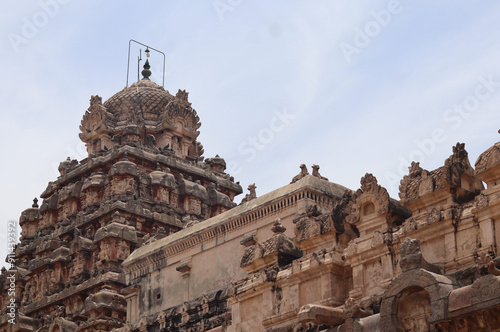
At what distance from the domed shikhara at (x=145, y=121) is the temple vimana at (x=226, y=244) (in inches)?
4.4

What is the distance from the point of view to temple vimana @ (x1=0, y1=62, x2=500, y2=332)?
59.0ft

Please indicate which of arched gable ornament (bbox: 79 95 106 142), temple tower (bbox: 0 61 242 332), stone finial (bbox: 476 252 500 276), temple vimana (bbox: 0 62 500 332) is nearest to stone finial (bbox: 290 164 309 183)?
temple vimana (bbox: 0 62 500 332)

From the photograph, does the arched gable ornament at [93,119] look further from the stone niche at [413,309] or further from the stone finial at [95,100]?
the stone niche at [413,309]

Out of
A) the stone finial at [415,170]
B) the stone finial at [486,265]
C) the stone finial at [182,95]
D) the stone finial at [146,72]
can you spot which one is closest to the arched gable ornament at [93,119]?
the stone finial at [182,95]

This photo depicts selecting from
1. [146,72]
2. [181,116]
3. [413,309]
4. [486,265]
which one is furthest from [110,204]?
[486,265]

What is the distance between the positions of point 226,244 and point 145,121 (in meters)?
26.5

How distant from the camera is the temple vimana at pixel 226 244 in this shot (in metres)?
18.0

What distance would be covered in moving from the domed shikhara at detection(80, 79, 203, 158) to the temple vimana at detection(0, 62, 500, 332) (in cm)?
11

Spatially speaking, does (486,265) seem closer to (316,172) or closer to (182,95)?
(316,172)

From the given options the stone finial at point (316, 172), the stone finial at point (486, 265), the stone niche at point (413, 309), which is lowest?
the stone niche at point (413, 309)

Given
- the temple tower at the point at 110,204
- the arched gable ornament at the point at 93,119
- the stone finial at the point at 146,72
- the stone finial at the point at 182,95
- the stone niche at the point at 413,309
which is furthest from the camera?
the stone finial at the point at 146,72

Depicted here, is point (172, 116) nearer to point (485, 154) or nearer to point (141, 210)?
point (141, 210)

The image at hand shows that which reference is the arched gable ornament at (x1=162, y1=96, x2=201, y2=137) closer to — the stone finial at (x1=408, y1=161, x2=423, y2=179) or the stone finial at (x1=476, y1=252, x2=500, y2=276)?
the stone finial at (x1=408, y1=161, x2=423, y2=179)

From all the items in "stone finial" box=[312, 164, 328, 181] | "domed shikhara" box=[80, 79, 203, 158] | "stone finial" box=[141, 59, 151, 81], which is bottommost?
"stone finial" box=[312, 164, 328, 181]
